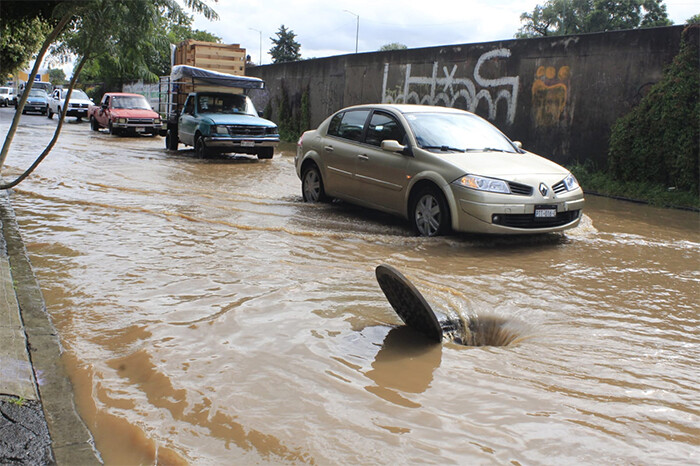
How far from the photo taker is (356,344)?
442 cm

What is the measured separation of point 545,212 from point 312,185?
12.9 feet

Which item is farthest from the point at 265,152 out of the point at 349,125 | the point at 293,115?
the point at 293,115

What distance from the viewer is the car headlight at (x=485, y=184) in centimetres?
744

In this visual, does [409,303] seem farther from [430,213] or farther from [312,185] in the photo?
[312,185]

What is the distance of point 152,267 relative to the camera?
6227mm

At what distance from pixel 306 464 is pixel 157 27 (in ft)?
15.1

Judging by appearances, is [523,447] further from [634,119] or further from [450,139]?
[634,119]

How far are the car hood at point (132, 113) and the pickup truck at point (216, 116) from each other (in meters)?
6.51

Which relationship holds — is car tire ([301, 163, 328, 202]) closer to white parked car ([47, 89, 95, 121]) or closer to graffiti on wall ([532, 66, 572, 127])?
graffiti on wall ([532, 66, 572, 127])

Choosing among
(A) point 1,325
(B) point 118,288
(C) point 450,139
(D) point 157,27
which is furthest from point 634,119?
(A) point 1,325

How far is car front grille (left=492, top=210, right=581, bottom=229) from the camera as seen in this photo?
24.4 feet

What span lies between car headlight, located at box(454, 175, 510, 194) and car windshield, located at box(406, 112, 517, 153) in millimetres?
795

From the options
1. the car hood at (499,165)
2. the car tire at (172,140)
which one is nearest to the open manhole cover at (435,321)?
the car hood at (499,165)

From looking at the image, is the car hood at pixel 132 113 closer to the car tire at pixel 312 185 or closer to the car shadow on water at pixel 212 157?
the car shadow on water at pixel 212 157
